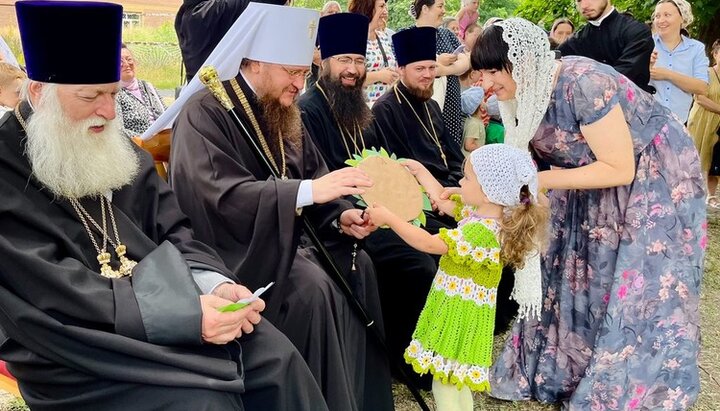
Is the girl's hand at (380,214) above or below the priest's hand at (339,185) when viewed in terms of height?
below

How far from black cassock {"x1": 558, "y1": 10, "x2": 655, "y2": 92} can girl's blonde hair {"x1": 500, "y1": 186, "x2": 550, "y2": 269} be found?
344 cm

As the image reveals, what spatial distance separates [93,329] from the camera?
2312mm

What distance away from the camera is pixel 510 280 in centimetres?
493

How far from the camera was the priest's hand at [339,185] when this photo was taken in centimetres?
293

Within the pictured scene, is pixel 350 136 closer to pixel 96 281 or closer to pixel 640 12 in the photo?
pixel 96 281

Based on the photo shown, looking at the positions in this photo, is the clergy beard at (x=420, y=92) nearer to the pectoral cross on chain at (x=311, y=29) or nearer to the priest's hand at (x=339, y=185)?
the pectoral cross on chain at (x=311, y=29)

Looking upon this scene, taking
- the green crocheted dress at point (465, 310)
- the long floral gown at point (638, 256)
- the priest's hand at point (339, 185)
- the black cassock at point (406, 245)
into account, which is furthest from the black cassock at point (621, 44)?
the priest's hand at point (339, 185)

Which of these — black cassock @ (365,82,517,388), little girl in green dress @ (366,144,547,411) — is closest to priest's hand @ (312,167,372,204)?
little girl in green dress @ (366,144,547,411)

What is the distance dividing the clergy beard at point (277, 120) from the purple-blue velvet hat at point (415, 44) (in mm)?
1681

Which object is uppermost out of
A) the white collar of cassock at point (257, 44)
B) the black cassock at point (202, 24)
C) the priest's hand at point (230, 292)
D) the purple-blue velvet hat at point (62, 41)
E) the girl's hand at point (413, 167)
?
the purple-blue velvet hat at point (62, 41)

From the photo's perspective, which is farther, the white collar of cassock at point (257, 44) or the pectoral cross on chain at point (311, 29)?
the pectoral cross on chain at point (311, 29)

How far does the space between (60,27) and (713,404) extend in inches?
151

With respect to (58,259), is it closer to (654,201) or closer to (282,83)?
(282,83)

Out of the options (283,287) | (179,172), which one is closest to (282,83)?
(179,172)
